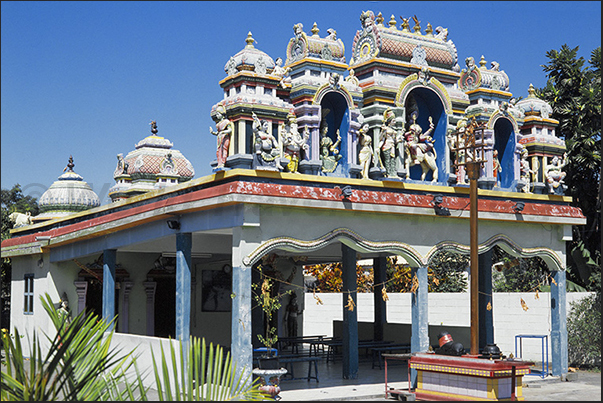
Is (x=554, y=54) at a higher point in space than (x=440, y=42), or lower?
higher

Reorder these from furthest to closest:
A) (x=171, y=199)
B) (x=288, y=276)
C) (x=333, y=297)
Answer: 1. (x=333, y=297)
2. (x=288, y=276)
3. (x=171, y=199)

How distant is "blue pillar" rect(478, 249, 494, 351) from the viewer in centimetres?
2008

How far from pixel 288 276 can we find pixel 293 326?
2.15 metres

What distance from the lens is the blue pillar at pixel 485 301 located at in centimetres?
2008

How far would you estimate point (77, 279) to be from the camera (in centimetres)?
2308

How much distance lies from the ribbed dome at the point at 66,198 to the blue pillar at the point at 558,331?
16.3 m

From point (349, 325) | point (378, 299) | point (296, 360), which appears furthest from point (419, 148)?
point (378, 299)

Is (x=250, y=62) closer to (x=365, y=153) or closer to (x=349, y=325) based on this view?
(x=365, y=153)

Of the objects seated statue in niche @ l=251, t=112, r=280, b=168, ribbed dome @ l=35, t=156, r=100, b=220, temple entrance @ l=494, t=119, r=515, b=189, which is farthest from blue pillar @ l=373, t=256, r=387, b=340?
ribbed dome @ l=35, t=156, r=100, b=220

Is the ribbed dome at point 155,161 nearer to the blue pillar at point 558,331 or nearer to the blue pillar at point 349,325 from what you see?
the blue pillar at point 349,325

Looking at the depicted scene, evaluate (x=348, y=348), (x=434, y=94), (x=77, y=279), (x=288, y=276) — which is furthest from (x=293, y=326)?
(x=434, y=94)

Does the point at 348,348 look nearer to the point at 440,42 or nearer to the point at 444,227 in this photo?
the point at 444,227

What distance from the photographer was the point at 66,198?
2636 centimetres

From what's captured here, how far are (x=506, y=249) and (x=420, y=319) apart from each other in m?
3.47
